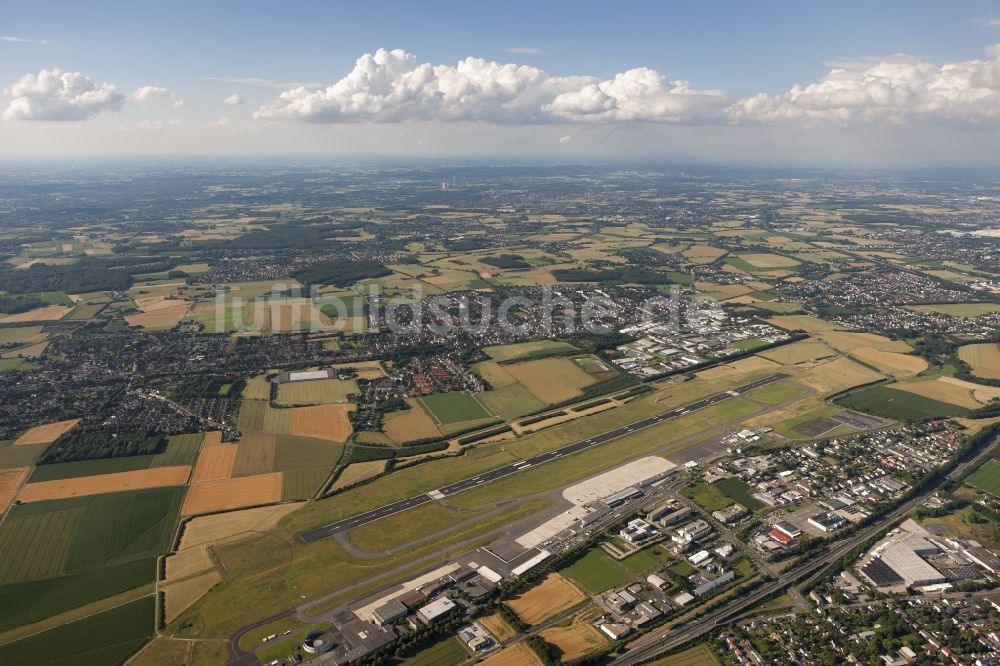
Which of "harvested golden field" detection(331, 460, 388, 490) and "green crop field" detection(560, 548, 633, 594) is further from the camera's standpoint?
"harvested golden field" detection(331, 460, 388, 490)

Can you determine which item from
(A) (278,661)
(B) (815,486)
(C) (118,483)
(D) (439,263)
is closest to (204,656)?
(A) (278,661)

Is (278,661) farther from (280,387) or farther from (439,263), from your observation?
(439,263)

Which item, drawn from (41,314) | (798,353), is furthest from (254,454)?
(41,314)

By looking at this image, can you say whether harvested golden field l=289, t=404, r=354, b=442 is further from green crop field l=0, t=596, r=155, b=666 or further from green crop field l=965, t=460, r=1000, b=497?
green crop field l=965, t=460, r=1000, b=497

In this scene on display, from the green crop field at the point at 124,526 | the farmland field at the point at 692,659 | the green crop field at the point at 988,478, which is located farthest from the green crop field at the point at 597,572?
the green crop field at the point at 988,478

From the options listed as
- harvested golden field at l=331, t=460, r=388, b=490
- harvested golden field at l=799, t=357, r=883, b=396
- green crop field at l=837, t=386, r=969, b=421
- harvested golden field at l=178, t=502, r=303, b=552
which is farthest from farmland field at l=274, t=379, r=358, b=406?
green crop field at l=837, t=386, r=969, b=421

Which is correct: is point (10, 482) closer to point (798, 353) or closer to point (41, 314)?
point (41, 314)
